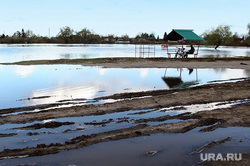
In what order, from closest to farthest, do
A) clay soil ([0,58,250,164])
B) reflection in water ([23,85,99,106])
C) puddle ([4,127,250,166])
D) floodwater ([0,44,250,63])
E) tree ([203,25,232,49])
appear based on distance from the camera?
1. puddle ([4,127,250,166])
2. clay soil ([0,58,250,164])
3. reflection in water ([23,85,99,106])
4. floodwater ([0,44,250,63])
5. tree ([203,25,232,49])

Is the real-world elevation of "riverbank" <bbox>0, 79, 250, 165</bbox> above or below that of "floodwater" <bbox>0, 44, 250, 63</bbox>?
below

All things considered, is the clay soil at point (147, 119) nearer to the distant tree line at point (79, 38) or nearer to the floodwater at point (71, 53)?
the floodwater at point (71, 53)

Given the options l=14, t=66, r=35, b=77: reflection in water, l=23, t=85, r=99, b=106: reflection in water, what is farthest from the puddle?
l=14, t=66, r=35, b=77: reflection in water

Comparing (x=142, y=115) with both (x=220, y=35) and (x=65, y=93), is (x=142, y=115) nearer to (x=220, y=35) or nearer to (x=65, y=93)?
(x=65, y=93)

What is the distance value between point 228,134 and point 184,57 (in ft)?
84.9

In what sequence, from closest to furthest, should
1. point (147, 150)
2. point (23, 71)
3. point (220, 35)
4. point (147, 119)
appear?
point (147, 150) < point (147, 119) < point (23, 71) < point (220, 35)

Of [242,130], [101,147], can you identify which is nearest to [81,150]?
[101,147]

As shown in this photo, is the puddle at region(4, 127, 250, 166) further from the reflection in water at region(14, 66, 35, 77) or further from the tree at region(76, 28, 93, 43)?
the tree at region(76, 28, 93, 43)

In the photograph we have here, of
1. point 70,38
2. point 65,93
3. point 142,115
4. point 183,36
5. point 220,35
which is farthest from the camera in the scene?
point 70,38

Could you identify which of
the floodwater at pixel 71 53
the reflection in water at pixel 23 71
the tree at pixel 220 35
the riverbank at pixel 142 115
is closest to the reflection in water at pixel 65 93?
the riverbank at pixel 142 115

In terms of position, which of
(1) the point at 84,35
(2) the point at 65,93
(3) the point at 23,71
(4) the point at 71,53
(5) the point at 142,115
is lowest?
(5) the point at 142,115

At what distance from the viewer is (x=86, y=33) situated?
146750 millimetres

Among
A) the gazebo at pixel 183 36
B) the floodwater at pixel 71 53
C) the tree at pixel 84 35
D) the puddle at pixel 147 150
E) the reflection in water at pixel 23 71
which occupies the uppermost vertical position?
the tree at pixel 84 35

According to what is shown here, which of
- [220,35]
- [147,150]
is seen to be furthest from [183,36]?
[220,35]
